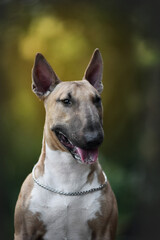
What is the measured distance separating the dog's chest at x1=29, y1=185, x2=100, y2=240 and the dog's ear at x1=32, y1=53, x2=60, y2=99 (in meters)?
0.74

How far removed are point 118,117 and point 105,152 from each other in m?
0.43

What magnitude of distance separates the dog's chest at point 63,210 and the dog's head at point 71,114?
34cm

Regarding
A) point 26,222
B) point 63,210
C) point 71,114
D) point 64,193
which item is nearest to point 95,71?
point 71,114

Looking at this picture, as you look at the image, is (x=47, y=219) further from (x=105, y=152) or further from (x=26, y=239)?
(x=105, y=152)

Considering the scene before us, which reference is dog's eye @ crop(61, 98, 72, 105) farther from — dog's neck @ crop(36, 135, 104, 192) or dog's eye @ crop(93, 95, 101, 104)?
dog's neck @ crop(36, 135, 104, 192)

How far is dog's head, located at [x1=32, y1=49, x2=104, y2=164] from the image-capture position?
9.32 ft

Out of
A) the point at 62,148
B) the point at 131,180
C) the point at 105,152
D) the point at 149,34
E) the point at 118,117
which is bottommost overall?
the point at 131,180

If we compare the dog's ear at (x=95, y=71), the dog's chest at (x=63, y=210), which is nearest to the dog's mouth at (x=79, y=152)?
the dog's chest at (x=63, y=210)

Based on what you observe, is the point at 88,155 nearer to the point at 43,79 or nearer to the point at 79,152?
the point at 79,152

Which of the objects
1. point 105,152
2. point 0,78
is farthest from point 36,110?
point 105,152

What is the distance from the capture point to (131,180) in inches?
199

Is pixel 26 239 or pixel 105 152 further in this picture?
pixel 105 152

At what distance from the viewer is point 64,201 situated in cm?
310

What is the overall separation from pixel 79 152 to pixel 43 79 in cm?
71
